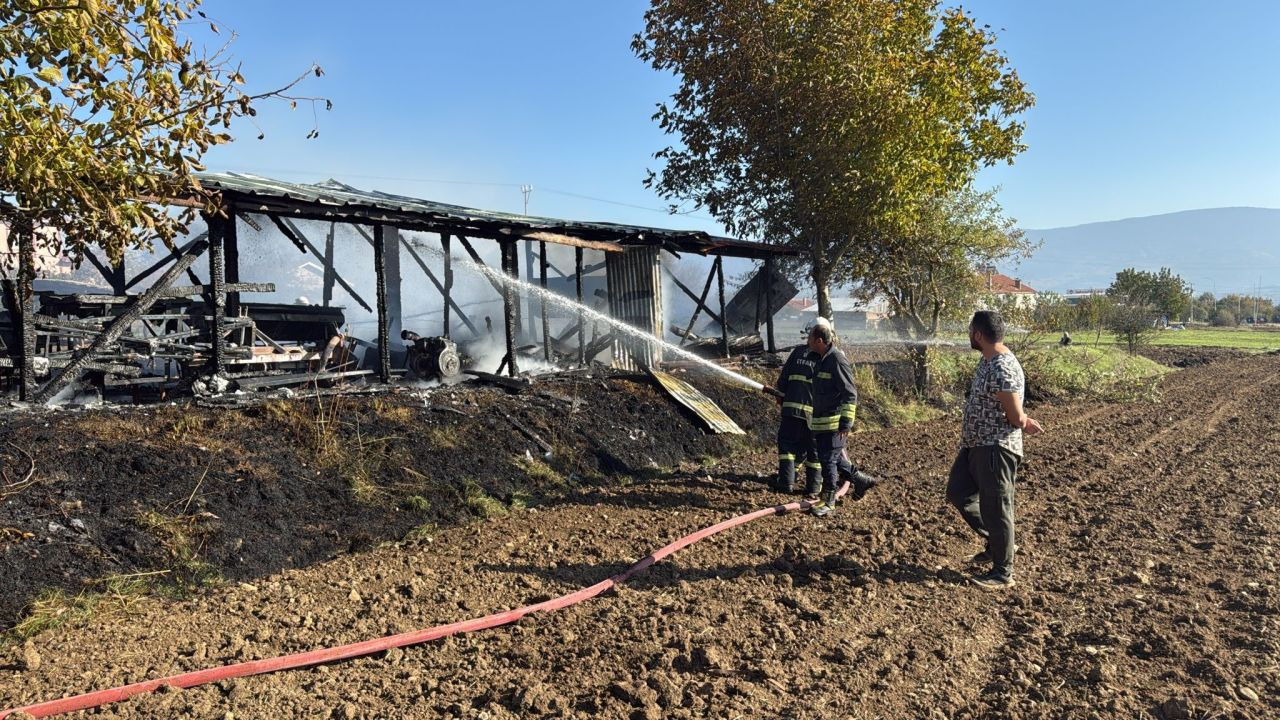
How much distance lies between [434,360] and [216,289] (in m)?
3.26

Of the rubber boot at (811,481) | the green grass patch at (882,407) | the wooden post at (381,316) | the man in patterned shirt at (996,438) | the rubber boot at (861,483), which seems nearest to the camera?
the man in patterned shirt at (996,438)

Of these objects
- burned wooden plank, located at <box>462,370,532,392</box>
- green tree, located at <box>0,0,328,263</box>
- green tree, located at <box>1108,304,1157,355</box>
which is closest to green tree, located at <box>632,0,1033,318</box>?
burned wooden plank, located at <box>462,370,532,392</box>

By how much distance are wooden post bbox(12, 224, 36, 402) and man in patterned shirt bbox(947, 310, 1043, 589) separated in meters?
7.46

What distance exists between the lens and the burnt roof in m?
8.73

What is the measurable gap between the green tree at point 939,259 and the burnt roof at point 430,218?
308 centimetres

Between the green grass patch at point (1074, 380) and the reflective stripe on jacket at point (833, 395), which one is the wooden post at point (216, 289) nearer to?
the reflective stripe on jacket at point (833, 395)

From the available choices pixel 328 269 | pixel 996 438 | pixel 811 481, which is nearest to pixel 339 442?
pixel 811 481

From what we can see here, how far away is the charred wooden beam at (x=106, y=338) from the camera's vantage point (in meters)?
7.66

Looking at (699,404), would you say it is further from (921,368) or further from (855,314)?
(855,314)

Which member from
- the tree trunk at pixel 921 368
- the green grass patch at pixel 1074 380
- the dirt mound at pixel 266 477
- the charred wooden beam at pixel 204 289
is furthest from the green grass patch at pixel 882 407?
the charred wooden beam at pixel 204 289

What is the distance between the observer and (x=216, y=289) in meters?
8.65

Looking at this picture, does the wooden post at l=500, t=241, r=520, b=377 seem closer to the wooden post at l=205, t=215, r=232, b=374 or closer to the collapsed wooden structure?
the collapsed wooden structure

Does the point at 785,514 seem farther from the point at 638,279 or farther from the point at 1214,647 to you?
the point at 638,279

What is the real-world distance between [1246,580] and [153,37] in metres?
7.77
